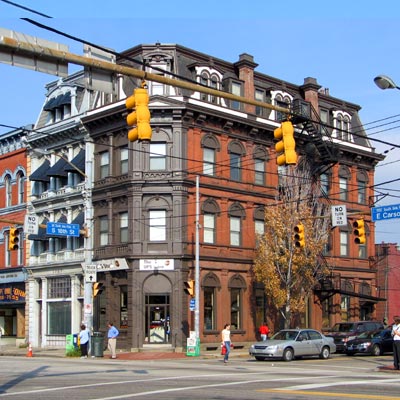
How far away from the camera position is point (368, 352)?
3675cm

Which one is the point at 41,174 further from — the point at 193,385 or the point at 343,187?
the point at 193,385

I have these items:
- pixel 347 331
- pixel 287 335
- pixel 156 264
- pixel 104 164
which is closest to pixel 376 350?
pixel 347 331

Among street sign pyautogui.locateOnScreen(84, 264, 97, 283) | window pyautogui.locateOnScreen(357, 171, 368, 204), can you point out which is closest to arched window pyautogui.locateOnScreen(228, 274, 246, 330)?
street sign pyautogui.locateOnScreen(84, 264, 97, 283)

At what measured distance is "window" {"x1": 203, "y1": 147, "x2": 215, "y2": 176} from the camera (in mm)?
43562

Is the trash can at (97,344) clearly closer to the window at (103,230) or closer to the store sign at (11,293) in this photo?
the window at (103,230)

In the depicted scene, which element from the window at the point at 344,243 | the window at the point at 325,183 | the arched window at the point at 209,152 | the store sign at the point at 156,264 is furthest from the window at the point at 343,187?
the store sign at the point at 156,264

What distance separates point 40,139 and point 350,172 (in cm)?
2189

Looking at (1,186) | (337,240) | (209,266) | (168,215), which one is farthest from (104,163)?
(337,240)

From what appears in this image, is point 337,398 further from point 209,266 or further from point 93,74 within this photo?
point 209,266

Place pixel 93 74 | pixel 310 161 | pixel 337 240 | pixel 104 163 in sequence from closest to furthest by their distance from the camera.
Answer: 1. pixel 93 74
2. pixel 104 163
3. pixel 310 161
4. pixel 337 240

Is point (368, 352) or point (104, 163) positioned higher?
point (104, 163)

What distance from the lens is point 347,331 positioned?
3984 centimetres

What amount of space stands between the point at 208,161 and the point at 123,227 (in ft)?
20.8

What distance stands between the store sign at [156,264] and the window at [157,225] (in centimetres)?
126
